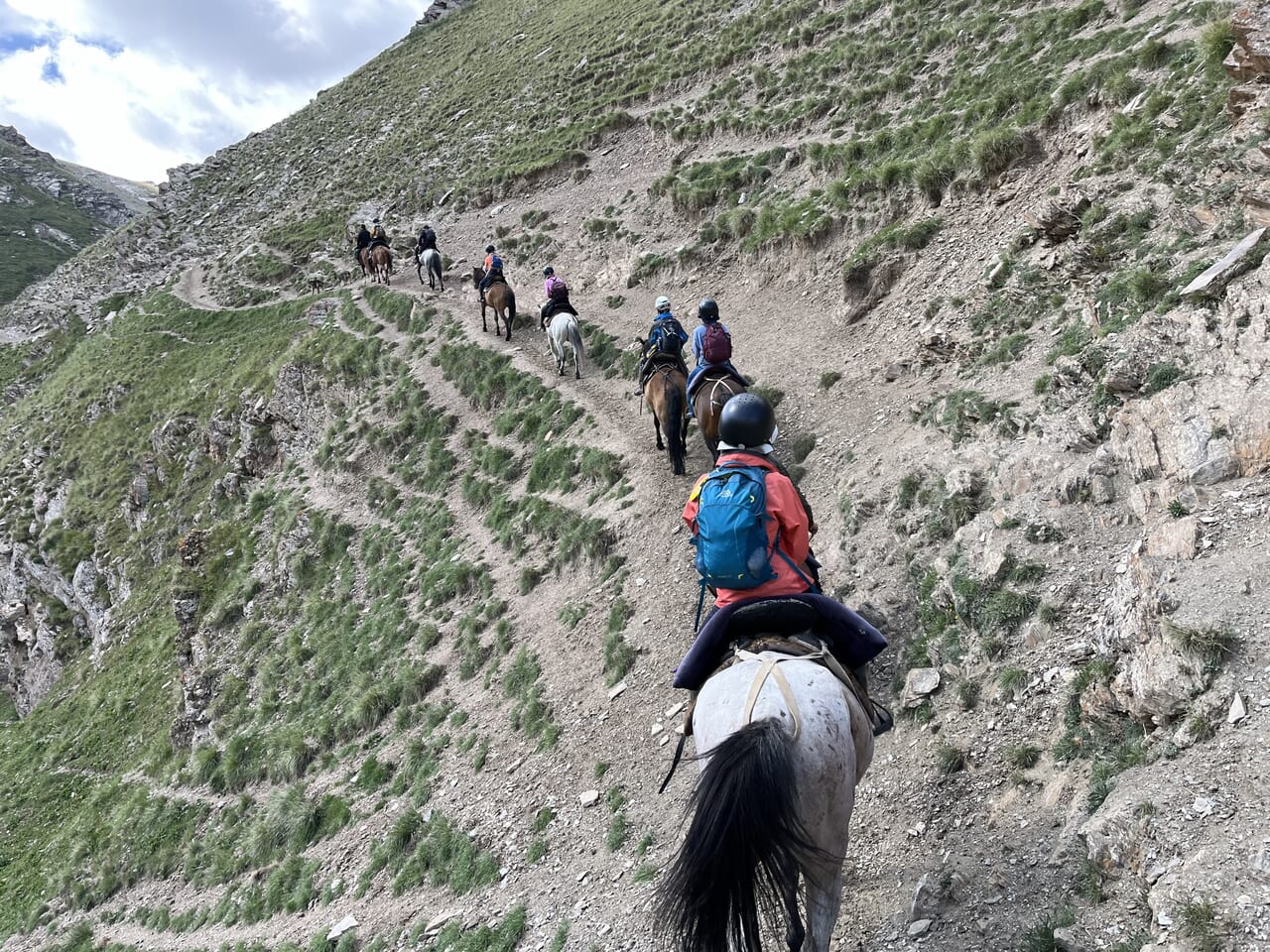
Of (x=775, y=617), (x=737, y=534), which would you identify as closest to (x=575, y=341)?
(x=737, y=534)

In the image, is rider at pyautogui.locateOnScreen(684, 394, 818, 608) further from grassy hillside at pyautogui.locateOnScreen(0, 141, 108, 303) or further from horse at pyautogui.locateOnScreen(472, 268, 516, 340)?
grassy hillside at pyautogui.locateOnScreen(0, 141, 108, 303)

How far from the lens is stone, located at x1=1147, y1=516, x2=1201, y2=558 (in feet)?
17.1

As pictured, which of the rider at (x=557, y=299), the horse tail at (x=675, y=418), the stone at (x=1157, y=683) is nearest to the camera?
the stone at (x=1157, y=683)

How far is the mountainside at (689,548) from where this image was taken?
520 cm

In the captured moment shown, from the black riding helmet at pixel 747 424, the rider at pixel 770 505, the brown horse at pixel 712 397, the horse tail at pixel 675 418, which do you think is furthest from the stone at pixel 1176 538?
the horse tail at pixel 675 418

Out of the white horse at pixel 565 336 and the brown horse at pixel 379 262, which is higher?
the brown horse at pixel 379 262

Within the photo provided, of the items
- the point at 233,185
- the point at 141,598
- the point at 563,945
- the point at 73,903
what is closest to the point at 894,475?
the point at 563,945

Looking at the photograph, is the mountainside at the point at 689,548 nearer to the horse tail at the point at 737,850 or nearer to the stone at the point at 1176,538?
the stone at the point at 1176,538

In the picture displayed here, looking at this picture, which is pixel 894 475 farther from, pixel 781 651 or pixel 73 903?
pixel 73 903

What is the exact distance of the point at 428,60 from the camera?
69938mm

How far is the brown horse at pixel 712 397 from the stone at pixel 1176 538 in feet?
20.9

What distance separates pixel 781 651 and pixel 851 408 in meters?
7.67

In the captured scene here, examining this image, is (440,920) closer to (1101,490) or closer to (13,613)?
(1101,490)

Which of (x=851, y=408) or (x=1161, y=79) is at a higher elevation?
(x=1161, y=79)
